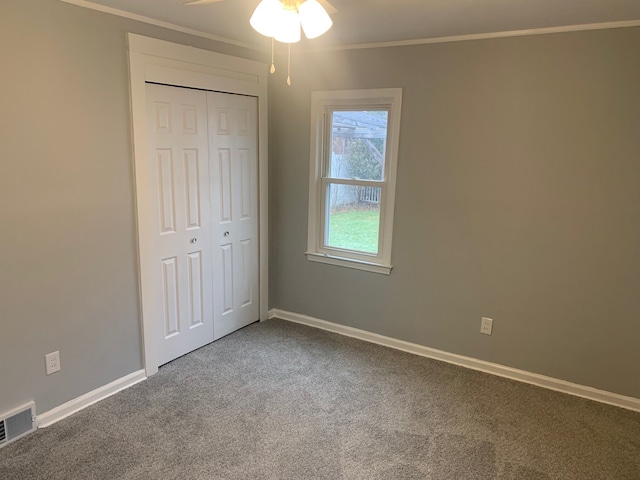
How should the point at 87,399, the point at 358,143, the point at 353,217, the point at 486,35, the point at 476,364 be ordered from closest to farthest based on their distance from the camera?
the point at 87,399, the point at 486,35, the point at 476,364, the point at 358,143, the point at 353,217

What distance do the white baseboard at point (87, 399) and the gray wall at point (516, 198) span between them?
1771 millimetres

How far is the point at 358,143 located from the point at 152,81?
152cm

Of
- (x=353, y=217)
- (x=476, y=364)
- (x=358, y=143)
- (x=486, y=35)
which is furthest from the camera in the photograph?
(x=353, y=217)

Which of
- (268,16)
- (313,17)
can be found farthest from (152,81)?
(313,17)

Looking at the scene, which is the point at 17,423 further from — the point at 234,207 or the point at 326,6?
the point at 326,6

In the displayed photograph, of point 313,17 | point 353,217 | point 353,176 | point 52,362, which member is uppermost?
point 313,17

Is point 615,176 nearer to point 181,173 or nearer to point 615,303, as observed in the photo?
point 615,303

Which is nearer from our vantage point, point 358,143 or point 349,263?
point 358,143

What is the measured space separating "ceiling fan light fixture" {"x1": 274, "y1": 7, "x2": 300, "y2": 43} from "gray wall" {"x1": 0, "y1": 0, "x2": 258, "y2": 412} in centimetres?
126

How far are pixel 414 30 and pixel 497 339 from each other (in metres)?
2.13

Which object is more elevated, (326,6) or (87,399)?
(326,6)

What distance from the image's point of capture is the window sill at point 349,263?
346cm

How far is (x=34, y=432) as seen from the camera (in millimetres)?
2395

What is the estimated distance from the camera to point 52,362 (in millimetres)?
2465
